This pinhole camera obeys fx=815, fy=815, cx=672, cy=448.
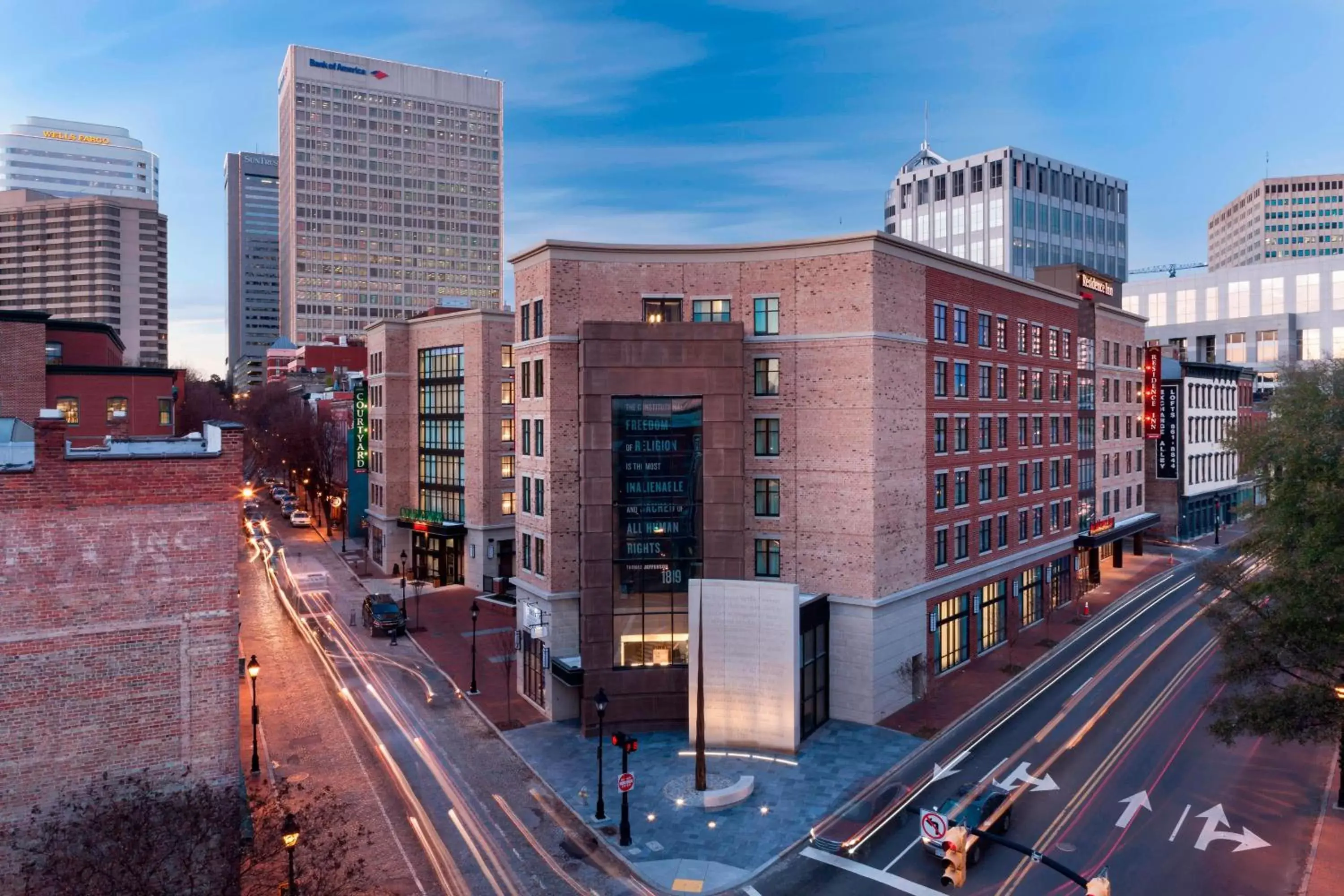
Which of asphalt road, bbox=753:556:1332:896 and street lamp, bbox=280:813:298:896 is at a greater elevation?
street lamp, bbox=280:813:298:896

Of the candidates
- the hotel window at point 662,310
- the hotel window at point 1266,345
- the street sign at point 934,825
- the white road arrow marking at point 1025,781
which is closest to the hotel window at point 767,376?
the hotel window at point 662,310

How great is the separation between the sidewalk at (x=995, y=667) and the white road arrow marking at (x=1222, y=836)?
8893mm

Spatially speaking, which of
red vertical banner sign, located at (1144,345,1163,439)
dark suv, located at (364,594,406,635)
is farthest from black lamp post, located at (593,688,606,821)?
red vertical banner sign, located at (1144,345,1163,439)

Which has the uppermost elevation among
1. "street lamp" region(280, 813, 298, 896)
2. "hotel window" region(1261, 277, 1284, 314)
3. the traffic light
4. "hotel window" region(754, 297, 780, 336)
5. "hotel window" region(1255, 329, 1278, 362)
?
"hotel window" region(1261, 277, 1284, 314)

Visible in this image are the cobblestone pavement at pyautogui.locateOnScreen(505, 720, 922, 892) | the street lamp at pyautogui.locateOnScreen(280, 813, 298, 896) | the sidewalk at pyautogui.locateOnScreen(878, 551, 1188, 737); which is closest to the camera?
the street lamp at pyautogui.locateOnScreen(280, 813, 298, 896)

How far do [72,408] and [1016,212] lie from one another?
11595cm

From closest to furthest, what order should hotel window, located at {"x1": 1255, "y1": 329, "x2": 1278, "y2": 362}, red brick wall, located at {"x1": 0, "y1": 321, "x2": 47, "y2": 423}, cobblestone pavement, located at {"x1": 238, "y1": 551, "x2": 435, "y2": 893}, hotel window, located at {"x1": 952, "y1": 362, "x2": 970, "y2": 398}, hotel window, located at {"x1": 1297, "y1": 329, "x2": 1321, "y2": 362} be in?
cobblestone pavement, located at {"x1": 238, "y1": 551, "x2": 435, "y2": 893} < hotel window, located at {"x1": 952, "y1": 362, "x2": 970, "y2": 398} < red brick wall, located at {"x1": 0, "y1": 321, "x2": 47, "y2": 423} < hotel window, located at {"x1": 1297, "y1": 329, "x2": 1321, "y2": 362} < hotel window, located at {"x1": 1255, "y1": 329, "x2": 1278, "y2": 362}

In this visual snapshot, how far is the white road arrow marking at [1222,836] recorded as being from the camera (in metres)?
22.4

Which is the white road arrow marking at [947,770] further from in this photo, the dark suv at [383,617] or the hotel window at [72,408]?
the hotel window at [72,408]

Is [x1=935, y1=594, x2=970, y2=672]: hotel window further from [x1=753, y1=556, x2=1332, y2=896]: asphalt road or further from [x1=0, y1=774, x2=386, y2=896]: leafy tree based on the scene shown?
[x1=0, y1=774, x2=386, y2=896]: leafy tree

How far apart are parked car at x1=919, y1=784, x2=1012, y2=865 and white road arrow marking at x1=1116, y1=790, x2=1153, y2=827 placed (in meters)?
3.14

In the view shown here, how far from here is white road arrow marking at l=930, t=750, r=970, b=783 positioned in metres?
26.7

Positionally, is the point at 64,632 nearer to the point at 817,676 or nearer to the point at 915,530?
the point at 817,676

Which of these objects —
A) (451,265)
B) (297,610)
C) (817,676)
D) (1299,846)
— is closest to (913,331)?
(817,676)
